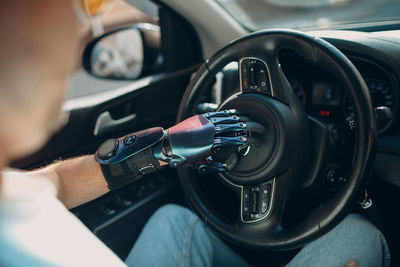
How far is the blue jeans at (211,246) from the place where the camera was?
1.25 meters

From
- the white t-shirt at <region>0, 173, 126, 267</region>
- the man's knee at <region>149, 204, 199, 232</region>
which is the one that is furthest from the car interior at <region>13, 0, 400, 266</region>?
the white t-shirt at <region>0, 173, 126, 267</region>

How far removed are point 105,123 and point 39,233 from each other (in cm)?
118

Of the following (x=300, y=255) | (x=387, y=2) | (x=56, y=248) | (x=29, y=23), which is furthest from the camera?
(x=387, y=2)

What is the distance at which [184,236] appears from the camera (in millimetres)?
1522

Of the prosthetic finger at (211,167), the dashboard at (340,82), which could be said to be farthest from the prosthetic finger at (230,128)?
the dashboard at (340,82)

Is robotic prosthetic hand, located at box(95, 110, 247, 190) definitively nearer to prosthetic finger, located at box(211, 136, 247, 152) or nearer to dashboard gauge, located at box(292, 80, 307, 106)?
prosthetic finger, located at box(211, 136, 247, 152)

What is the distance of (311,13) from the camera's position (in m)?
2.33

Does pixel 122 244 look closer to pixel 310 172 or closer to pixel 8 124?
pixel 310 172

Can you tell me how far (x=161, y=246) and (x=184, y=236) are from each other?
11 centimetres

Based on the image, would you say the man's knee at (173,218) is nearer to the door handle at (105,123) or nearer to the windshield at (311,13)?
the door handle at (105,123)

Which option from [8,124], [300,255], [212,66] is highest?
[8,124]

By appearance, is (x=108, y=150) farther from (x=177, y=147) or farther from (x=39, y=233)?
(x=39, y=233)

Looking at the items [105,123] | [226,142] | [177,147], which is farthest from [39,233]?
[105,123]

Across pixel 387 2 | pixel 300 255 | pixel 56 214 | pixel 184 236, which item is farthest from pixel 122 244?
pixel 387 2
